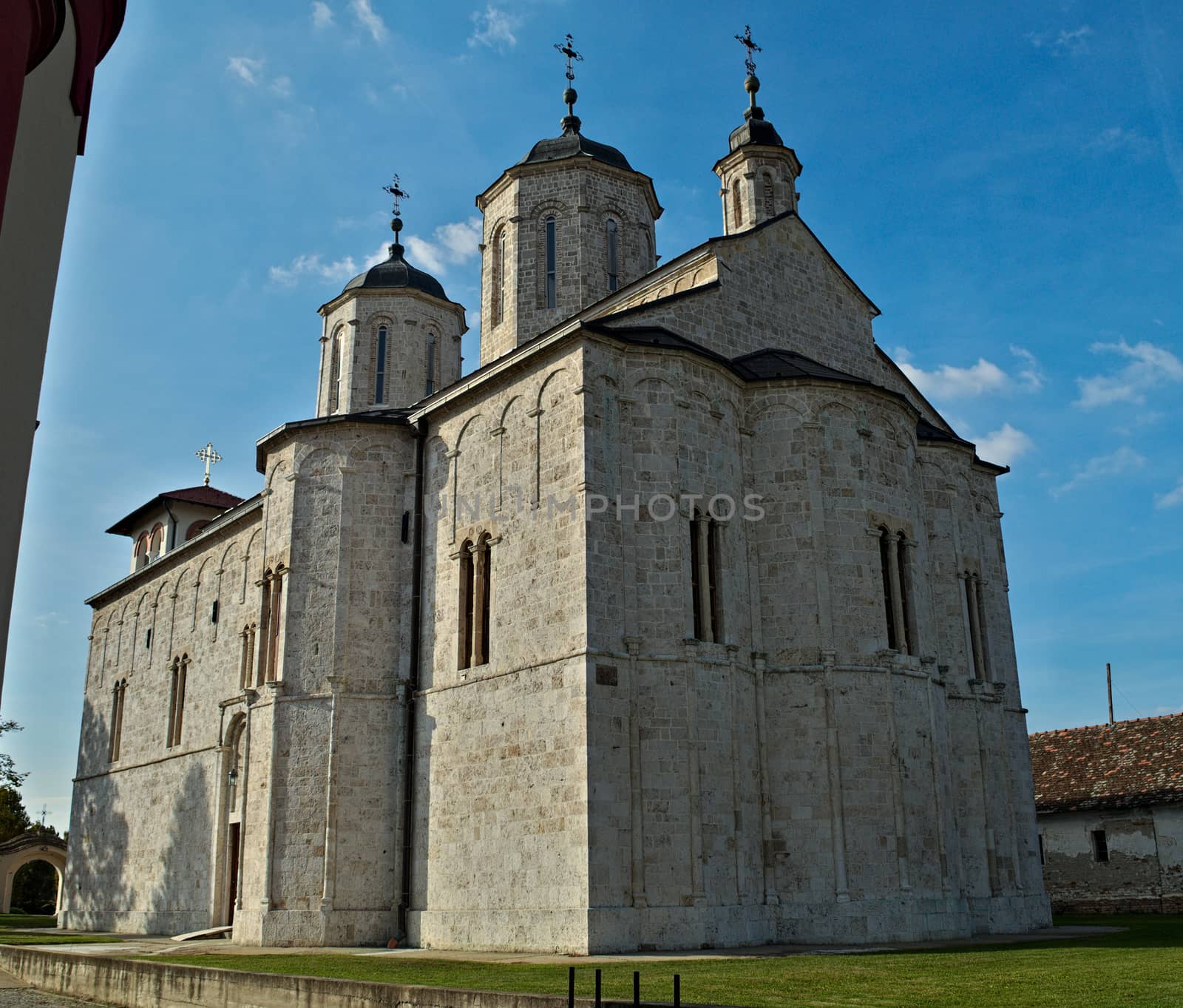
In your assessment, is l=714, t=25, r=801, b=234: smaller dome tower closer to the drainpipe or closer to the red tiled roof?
the drainpipe

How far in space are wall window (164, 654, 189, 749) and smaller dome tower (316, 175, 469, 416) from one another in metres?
8.00

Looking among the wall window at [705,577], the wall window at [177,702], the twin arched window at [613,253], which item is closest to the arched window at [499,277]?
the twin arched window at [613,253]

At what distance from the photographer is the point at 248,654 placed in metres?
25.9

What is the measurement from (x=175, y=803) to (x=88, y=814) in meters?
7.77

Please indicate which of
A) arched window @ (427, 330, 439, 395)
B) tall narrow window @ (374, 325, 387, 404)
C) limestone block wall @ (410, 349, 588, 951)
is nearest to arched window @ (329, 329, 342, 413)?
tall narrow window @ (374, 325, 387, 404)

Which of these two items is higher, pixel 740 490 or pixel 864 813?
pixel 740 490

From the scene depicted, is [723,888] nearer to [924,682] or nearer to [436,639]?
[924,682]

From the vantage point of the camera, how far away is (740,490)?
19891 millimetres

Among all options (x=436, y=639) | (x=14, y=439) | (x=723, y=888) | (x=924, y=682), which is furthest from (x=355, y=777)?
(x=14, y=439)

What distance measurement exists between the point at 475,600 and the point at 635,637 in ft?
12.2

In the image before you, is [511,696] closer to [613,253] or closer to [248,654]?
[248,654]

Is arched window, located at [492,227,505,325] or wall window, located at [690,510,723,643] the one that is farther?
arched window, located at [492,227,505,325]

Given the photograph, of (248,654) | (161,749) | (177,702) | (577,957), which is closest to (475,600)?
(577,957)

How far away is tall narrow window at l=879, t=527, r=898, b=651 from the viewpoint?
19672 millimetres
